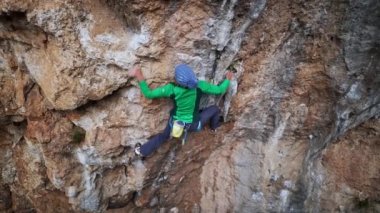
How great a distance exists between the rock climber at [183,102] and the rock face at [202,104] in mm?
152

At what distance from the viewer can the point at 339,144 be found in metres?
7.06

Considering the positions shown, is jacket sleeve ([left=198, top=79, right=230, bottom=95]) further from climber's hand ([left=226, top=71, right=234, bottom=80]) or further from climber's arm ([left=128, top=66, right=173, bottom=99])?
climber's arm ([left=128, top=66, right=173, bottom=99])

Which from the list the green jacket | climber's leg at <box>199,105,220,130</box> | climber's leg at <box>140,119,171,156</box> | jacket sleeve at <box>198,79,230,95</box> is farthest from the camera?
climber's leg at <box>199,105,220,130</box>

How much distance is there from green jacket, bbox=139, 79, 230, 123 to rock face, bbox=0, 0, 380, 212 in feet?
0.74

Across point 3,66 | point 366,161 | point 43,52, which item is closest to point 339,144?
point 366,161

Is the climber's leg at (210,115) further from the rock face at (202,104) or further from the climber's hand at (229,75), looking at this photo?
the climber's hand at (229,75)

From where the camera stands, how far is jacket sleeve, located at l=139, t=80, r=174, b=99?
5.29 meters

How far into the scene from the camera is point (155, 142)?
20.0 ft

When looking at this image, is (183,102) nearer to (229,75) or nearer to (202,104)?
(202,104)

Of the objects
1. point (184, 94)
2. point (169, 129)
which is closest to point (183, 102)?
point (184, 94)

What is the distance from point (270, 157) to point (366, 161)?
5.57 feet

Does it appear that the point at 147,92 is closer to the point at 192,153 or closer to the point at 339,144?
the point at 192,153

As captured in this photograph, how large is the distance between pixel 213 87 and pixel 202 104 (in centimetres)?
67

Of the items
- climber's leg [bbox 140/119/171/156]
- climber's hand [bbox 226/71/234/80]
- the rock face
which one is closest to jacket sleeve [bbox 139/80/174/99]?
the rock face
